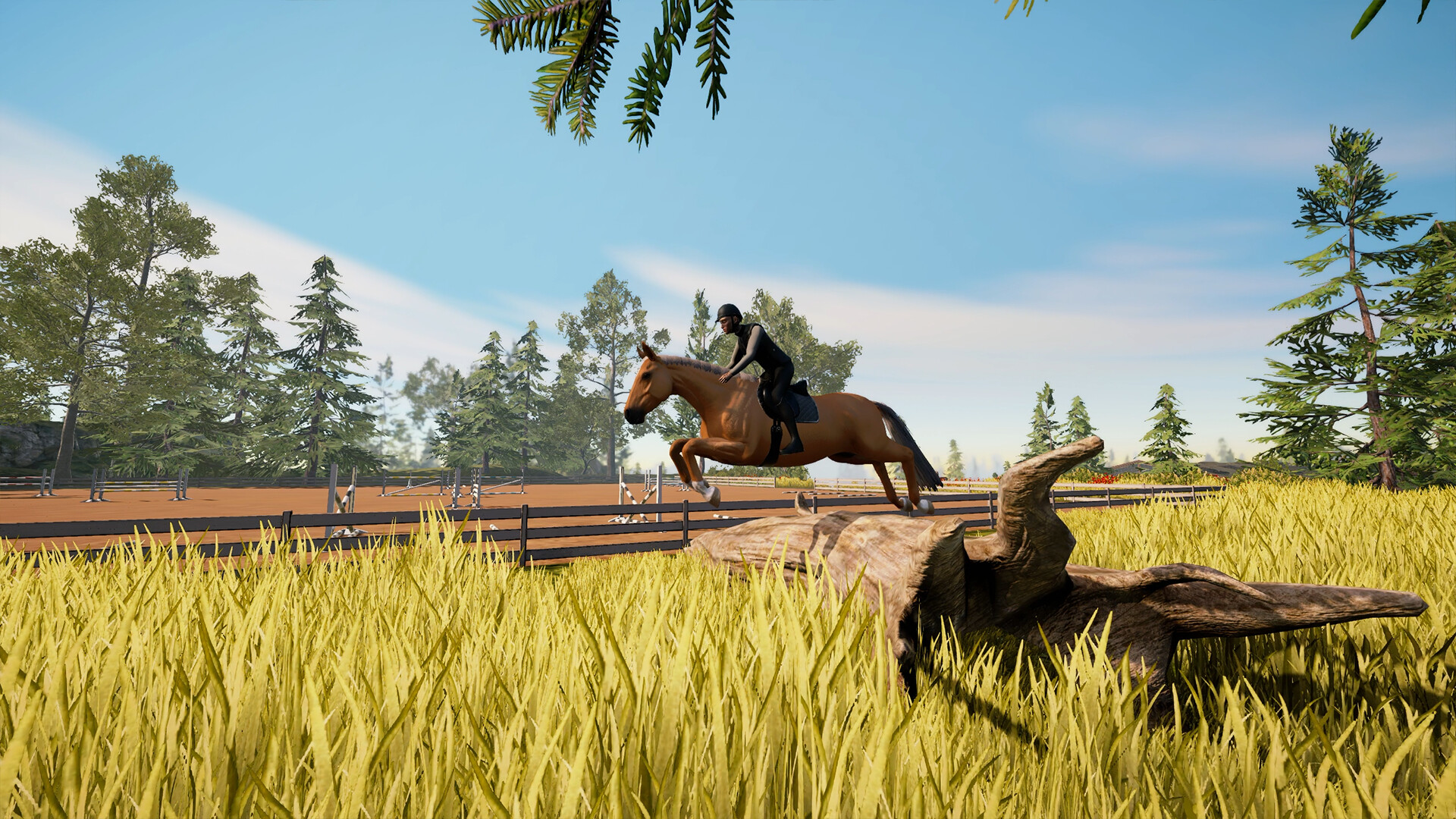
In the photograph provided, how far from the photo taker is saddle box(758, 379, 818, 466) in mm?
5500

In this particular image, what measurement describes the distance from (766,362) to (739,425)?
0.64 meters

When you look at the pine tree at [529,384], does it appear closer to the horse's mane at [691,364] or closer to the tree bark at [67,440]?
the tree bark at [67,440]

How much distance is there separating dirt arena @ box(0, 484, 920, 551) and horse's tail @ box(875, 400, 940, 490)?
710cm

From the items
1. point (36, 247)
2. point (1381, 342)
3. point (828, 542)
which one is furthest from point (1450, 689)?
point (36, 247)

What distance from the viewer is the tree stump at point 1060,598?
8.46ft

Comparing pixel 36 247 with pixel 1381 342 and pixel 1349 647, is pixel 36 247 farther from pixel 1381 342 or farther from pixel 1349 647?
pixel 1381 342

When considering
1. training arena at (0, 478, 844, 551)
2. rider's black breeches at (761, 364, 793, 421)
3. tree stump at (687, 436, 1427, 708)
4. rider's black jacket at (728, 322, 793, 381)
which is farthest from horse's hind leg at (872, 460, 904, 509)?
training arena at (0, 478, 844, 551)

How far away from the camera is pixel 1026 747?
2.16 metres

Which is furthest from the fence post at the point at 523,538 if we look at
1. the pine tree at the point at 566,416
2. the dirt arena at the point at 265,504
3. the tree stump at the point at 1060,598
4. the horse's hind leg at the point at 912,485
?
the pine tree at the point at 566,416

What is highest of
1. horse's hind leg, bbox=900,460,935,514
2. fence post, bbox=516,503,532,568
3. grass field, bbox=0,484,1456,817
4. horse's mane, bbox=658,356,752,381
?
horse's mane, bbox=658,356,752,381

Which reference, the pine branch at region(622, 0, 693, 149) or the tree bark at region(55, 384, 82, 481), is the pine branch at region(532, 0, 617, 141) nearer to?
the pine branch at region(622, 0, 693, 149)

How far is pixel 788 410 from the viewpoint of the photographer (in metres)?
5.60

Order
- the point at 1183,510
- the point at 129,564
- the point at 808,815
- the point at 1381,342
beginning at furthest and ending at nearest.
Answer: the point at 1381,342
the point at 1183,510
the point at 129,564
the point at 808,815

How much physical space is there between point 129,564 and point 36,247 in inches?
1793
